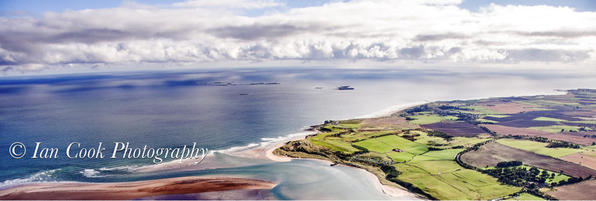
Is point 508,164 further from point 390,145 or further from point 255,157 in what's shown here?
point 255,157

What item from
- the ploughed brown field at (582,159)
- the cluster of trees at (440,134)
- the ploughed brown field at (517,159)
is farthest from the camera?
the cluster of trees at (440,134)

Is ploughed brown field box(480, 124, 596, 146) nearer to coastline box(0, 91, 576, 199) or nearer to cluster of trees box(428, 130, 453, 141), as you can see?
cluster of trees box(428, 130, 453, 141)

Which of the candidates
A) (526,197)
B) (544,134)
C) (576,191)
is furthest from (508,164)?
(544,134)

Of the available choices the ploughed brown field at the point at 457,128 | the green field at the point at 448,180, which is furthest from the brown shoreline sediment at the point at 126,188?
the ploughed brown field at the point at 457,128

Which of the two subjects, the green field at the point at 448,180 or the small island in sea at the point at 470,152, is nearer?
the green field at the point at 448,180

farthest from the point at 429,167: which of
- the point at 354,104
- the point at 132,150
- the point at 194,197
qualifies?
the point at 354,104

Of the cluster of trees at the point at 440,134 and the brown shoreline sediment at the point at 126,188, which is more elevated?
the cluster of trees at the point at 440,134

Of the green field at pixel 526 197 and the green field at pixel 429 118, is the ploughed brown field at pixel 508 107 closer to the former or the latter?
the green field at pixel 429 118

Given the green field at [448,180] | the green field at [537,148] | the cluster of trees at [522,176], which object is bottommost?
the green field at [448,180]

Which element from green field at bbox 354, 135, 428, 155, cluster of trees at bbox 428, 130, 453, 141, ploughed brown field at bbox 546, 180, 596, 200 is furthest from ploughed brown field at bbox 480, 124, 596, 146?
ploughed brown field at bbox 546, 180, 596, 200
